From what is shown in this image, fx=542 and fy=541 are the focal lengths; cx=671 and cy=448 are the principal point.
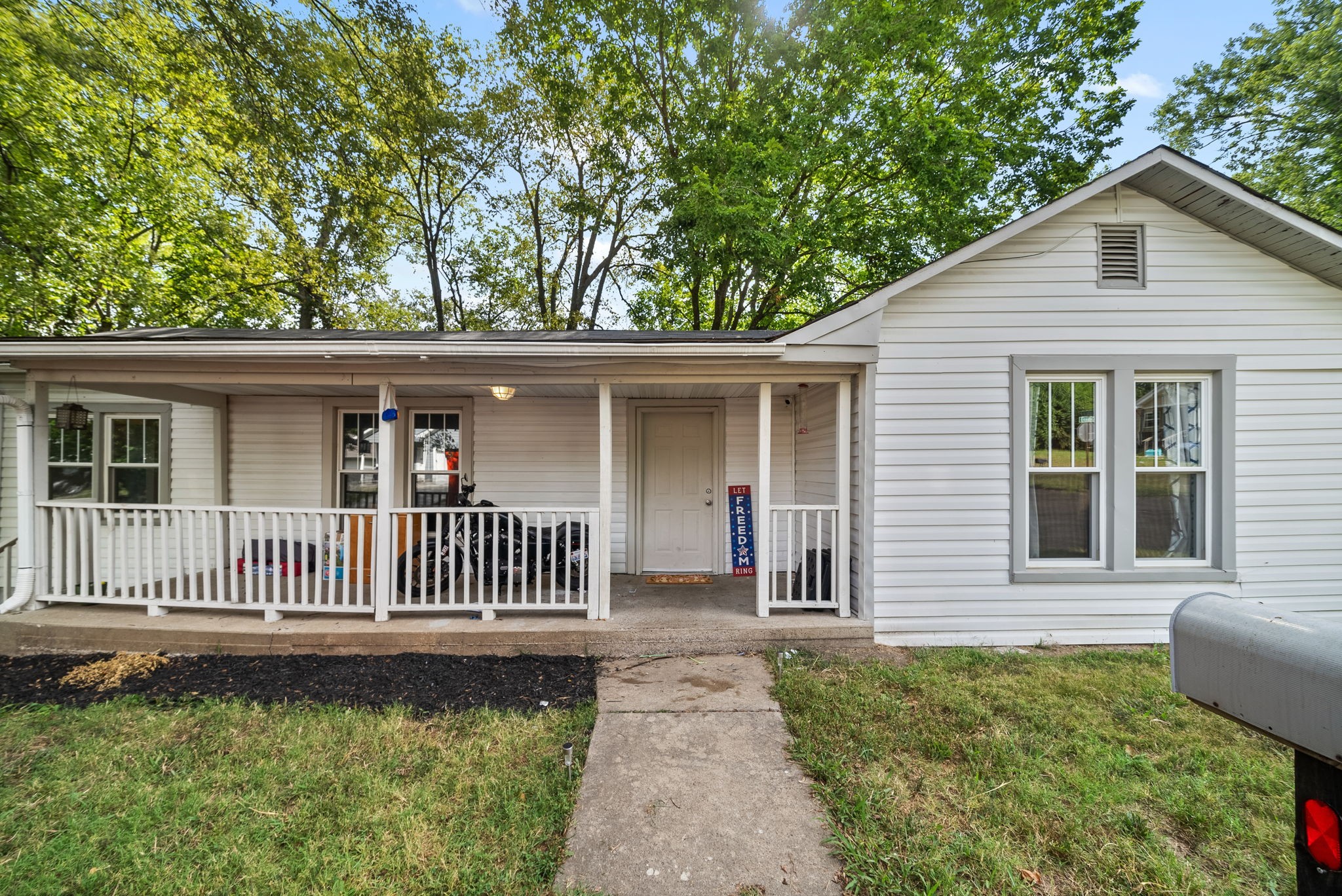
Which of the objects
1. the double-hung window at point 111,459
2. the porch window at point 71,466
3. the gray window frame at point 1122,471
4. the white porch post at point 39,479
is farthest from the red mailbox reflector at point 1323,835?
the porch window at point 71,466

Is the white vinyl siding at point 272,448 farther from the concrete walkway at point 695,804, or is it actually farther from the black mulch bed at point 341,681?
the concrete walkway at point 695,804

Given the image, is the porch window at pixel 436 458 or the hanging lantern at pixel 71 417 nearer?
the hanging lantern at pixel 71 417

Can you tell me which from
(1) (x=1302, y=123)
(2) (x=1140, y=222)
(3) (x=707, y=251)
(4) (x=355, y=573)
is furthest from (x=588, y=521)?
(1) (x=1302, y=123)

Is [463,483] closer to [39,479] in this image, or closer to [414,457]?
[414,457]

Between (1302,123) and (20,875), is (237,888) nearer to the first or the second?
(20,875)

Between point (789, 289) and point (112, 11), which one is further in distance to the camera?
point (789, 289)

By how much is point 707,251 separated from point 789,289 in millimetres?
1942

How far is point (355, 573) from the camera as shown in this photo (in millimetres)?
5777

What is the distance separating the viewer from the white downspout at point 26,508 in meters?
4.84

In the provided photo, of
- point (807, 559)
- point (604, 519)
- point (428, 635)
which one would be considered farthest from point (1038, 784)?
point (428, 635)

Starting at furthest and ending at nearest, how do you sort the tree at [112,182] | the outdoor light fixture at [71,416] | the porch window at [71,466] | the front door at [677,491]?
1. the tree at [112,182]
2. the front door at [677,491]
3. the porch window at [71,466]
4. the outdoor light fixture at [71,416]

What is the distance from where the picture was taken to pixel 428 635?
4477 millimetres

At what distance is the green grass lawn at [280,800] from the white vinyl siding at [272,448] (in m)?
3.30

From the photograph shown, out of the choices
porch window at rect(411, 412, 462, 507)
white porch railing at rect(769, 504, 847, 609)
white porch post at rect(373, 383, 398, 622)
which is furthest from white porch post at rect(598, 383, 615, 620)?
porch window at rect(411, 412, 462, 507)
